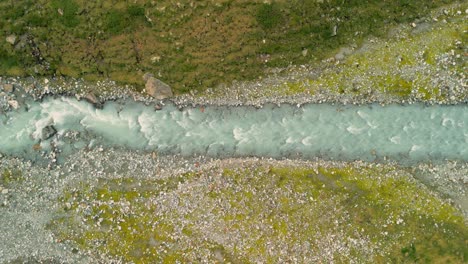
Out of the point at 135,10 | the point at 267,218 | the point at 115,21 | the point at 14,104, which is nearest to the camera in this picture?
the point at 267,218

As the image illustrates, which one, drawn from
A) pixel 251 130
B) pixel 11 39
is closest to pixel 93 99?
pixel 11 39

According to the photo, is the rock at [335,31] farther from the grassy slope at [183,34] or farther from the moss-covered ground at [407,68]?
the moss-covered ground at [407,68]

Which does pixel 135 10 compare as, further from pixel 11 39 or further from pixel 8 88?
pixel 8 88

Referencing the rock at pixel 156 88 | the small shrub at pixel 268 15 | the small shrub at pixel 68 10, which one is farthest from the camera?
the rock at pixel 156 88

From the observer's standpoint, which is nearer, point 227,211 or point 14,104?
point 227,211

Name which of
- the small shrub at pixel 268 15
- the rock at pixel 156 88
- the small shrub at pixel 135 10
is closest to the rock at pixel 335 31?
the small shrub at pixel 268 15

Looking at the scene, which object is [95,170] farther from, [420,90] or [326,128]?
[420,90]

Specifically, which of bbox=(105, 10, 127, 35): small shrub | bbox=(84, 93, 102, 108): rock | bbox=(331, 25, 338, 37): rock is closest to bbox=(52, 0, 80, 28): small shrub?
bbox=(105, 10, 127, 35): small shrub
